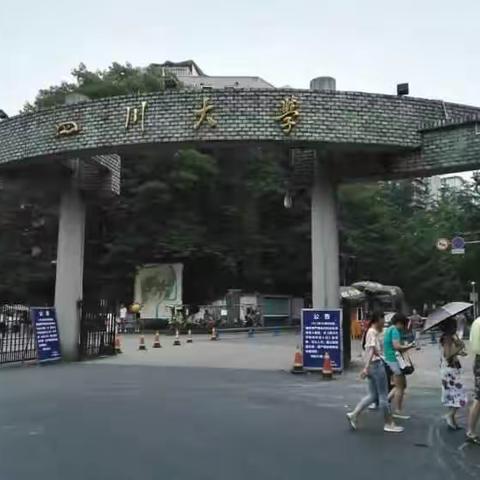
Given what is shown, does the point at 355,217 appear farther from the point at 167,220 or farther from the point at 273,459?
the point at 273,459

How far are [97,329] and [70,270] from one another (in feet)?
8.15

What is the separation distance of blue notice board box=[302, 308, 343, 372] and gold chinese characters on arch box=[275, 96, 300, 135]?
15.6 feet

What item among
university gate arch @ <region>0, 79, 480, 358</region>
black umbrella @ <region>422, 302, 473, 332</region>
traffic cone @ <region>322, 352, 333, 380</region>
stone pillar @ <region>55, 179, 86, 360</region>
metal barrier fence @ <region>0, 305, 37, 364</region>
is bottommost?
traffic cone @ <region>322, 352, 333, 380</region>

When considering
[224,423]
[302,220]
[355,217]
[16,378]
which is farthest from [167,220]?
[224,423]

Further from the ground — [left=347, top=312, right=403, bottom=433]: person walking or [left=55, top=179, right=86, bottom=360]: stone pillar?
[left=55, top=179, right=86, bottom=360]: stone pillar

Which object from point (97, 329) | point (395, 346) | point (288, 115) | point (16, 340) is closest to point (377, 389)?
point (395, 346)

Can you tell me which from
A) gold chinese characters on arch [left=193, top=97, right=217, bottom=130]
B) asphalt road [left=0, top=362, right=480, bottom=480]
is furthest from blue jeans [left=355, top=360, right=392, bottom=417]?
gold chinese characters on arch [left=193, top=97, right=217, bottom=130]

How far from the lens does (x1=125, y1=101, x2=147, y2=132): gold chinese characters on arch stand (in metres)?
16.5

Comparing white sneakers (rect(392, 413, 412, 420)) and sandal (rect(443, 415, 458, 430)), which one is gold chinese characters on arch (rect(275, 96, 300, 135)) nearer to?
white sneakers (rect(392, 413, 412, 420))

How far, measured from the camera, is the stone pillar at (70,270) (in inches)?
761

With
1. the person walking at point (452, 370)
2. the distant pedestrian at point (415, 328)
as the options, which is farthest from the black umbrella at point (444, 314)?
the distant pedestrian at point (415, 328)

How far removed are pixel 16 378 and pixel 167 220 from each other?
28484 millimetres

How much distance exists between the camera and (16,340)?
18.7m

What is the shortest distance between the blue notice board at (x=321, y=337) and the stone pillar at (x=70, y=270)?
24.6 ft
